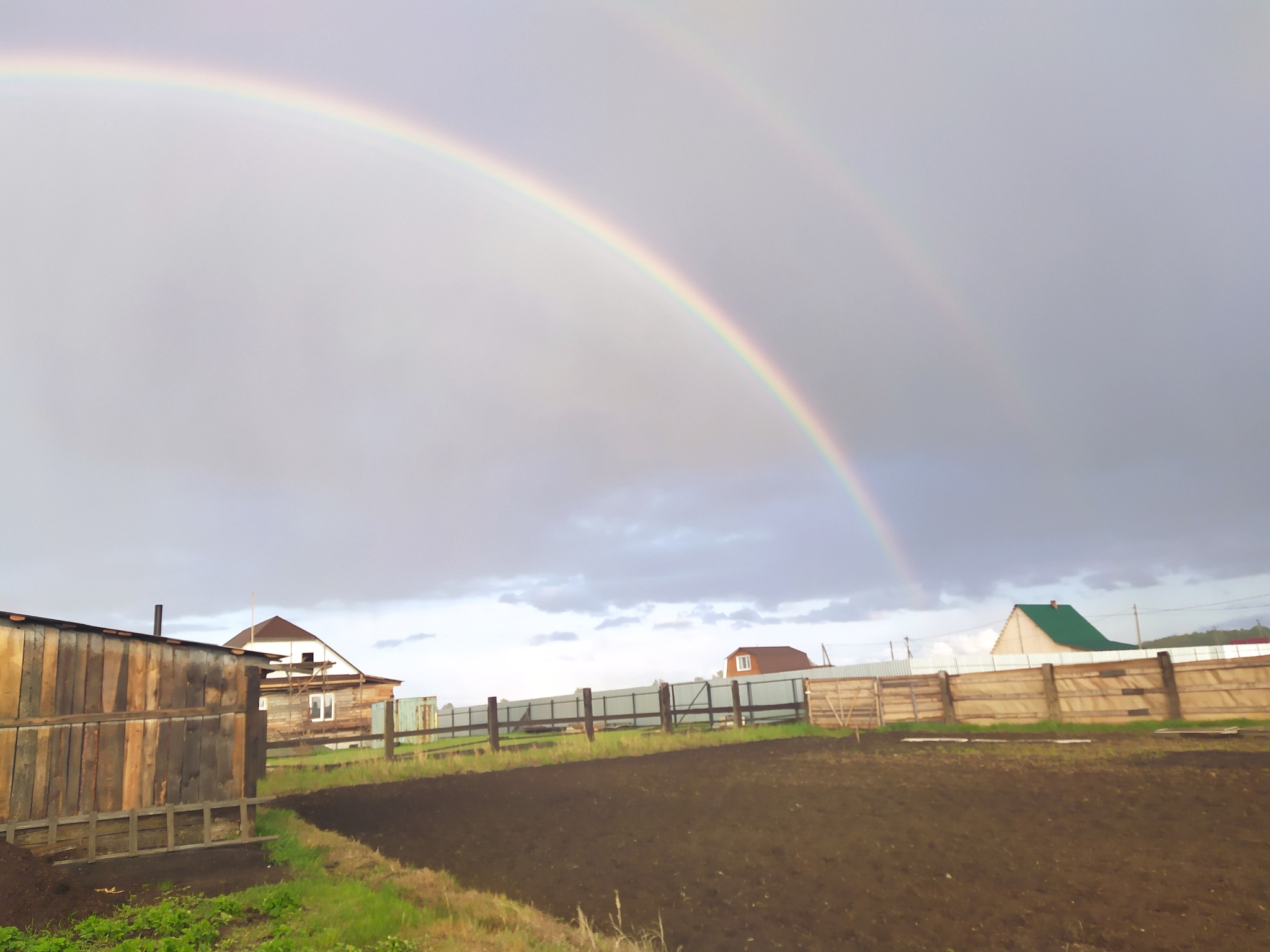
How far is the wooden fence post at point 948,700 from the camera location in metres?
23.3

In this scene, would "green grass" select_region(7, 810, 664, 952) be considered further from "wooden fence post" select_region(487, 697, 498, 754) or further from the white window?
the white window

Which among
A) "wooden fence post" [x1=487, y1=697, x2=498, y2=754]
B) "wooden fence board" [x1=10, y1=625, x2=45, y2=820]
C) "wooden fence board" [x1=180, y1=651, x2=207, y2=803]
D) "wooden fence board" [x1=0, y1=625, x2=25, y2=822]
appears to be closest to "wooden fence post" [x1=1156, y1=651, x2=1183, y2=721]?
"wooden fence post" [x1=487, y1=697, x2=498, y2=754]

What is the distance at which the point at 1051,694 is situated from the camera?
21.0 metres

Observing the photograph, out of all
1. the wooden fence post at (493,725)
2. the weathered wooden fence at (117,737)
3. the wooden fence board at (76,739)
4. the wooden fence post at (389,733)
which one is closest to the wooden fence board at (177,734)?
the weathered wooden fence at (117,737)

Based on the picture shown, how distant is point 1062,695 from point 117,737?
2080 centimetres

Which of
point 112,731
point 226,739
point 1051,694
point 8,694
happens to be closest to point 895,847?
point 226,739

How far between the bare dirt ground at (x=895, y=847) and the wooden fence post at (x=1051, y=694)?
5.59m

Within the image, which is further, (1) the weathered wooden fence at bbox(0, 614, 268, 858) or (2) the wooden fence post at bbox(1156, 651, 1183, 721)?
(2) the wooden fence post at bbox(1156, 651, 1183, 721)

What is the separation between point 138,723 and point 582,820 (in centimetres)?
627

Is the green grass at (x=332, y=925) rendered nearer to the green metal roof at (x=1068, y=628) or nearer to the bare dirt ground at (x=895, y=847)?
the bare dirt ground at (x=895, y=847)

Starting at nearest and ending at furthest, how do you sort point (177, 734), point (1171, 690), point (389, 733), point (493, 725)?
point (177, 734) < point (1171, 690) < point (389, 733) < point (493, 725)

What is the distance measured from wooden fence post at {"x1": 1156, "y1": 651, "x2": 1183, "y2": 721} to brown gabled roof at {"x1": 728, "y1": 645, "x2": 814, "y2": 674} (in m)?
44.4

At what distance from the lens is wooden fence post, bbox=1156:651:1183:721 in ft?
62.1

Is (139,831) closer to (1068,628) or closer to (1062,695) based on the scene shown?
(1062,695)
